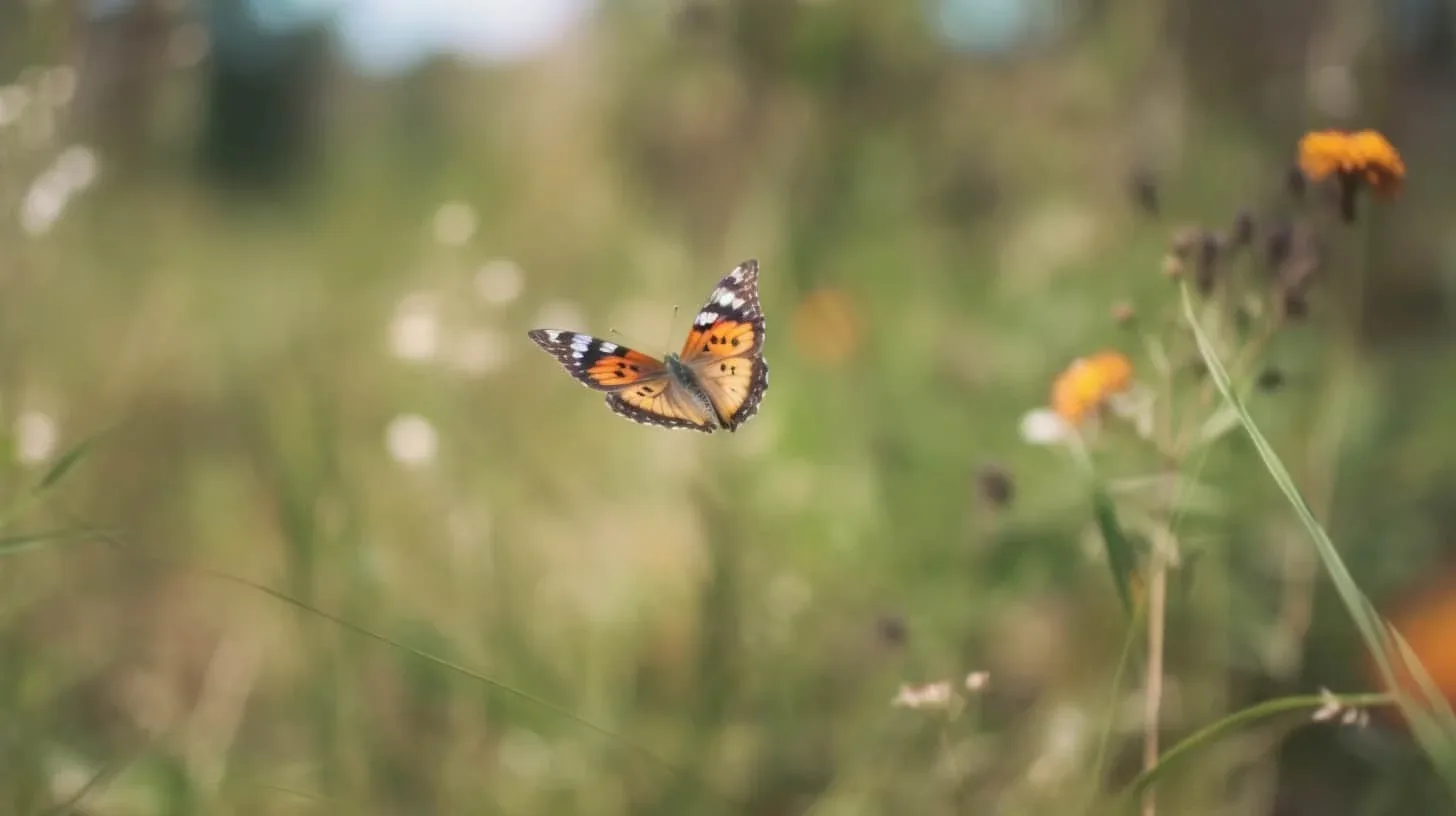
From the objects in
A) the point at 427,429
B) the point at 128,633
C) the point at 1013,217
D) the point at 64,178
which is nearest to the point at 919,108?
the point at 1013,217

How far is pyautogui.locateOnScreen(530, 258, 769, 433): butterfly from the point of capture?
26.0 inches

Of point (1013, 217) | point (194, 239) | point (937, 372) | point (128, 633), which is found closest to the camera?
point (128, 633)

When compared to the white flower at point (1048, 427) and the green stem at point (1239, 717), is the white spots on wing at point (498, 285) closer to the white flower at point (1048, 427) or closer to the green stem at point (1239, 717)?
the white flower at point (1048, 427)

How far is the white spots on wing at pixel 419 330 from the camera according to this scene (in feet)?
3.52

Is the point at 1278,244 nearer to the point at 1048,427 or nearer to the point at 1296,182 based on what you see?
the point at 1296,182

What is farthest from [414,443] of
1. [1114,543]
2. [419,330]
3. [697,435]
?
[1114,543]

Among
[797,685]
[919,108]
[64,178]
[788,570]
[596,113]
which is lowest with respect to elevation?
[797,685]

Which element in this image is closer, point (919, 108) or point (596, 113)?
point (919, 108)

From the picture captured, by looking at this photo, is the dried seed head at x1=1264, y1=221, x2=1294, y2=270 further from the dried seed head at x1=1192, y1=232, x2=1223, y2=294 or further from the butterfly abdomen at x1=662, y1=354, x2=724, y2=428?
the butterfly abdomen at x1=662, y1=354, x2=724, y2=428

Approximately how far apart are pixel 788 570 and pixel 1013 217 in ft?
2.41

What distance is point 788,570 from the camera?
3.34 feet

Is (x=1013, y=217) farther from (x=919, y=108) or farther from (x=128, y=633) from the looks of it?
(x=128, y=633)

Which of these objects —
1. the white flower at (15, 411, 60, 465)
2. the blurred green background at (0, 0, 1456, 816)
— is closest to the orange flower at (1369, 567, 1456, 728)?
the blurred green background at (0, 0, 1456, 816)

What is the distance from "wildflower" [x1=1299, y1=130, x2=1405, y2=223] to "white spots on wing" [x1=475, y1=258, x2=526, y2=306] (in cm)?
72
